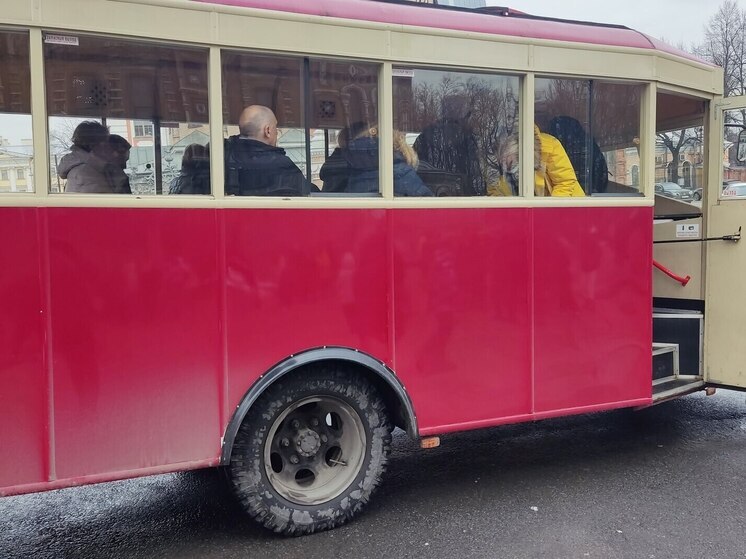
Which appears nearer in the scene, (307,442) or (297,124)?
(297,124)

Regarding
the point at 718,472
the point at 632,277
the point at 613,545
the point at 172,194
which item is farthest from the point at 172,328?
the point at 718,472

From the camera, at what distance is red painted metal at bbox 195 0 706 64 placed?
145 inches

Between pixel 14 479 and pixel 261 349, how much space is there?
1.28 metres

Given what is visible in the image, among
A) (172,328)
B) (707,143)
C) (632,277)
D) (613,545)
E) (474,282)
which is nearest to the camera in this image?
(172,328)

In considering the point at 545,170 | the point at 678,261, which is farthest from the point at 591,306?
the point at 678,261

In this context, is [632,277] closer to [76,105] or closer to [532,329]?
[532,329]

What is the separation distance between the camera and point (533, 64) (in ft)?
13.7

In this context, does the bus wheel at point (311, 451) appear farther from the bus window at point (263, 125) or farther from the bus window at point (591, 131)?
the bus window at point (591, 131)

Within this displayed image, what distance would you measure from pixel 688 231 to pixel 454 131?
2434mm

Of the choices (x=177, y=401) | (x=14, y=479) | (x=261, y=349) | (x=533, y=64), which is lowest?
(x=14, y=479)

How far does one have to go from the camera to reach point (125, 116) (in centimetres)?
345

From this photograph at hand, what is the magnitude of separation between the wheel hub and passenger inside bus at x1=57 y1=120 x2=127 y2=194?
164cm

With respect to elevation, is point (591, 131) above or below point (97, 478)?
above

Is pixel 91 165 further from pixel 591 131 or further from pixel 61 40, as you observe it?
pixel 591 131
